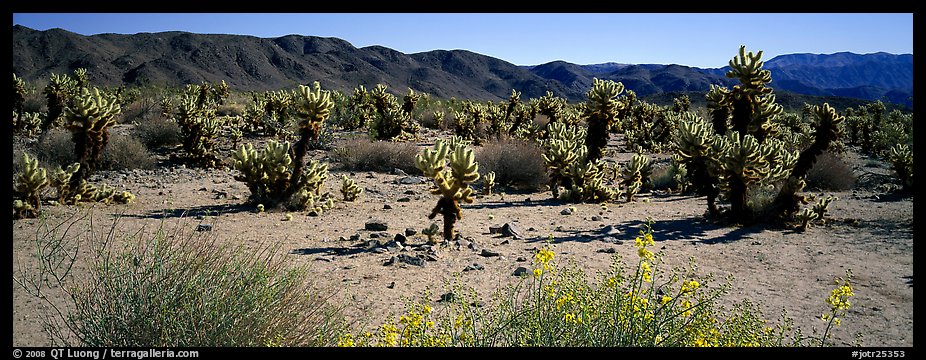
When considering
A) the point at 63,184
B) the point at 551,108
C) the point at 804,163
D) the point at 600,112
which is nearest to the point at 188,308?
the point at 63,184

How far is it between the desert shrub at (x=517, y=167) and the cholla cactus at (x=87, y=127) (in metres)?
7.82

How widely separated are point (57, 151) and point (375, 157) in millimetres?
7276

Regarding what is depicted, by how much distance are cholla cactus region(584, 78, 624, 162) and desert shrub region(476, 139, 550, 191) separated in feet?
4.03

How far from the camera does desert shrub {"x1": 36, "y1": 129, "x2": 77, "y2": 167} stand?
11.9 meters

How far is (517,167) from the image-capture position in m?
12.4

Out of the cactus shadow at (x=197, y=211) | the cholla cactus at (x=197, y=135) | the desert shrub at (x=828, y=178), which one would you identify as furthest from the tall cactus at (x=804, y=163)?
the cholla cactus at (x=197, y=135)

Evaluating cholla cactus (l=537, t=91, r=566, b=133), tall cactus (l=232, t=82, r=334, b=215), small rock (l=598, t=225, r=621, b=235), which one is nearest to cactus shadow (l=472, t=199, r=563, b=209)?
small rock (l=598, t=225, r=621, b=235)

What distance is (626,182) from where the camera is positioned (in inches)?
447

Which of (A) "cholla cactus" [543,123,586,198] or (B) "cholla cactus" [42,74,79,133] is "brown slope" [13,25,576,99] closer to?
(B) "cholla cactus" [42,74,79,133]

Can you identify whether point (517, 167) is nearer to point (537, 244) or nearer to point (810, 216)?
point (537, 244)

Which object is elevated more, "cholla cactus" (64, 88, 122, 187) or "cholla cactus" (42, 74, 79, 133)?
"cholla cactus" (42, 74, 79, 133)

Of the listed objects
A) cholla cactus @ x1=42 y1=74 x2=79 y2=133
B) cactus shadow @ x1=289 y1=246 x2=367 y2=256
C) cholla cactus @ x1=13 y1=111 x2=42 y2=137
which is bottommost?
cactus shadow @ x1=289 y1=246 x2=367 y2=256
